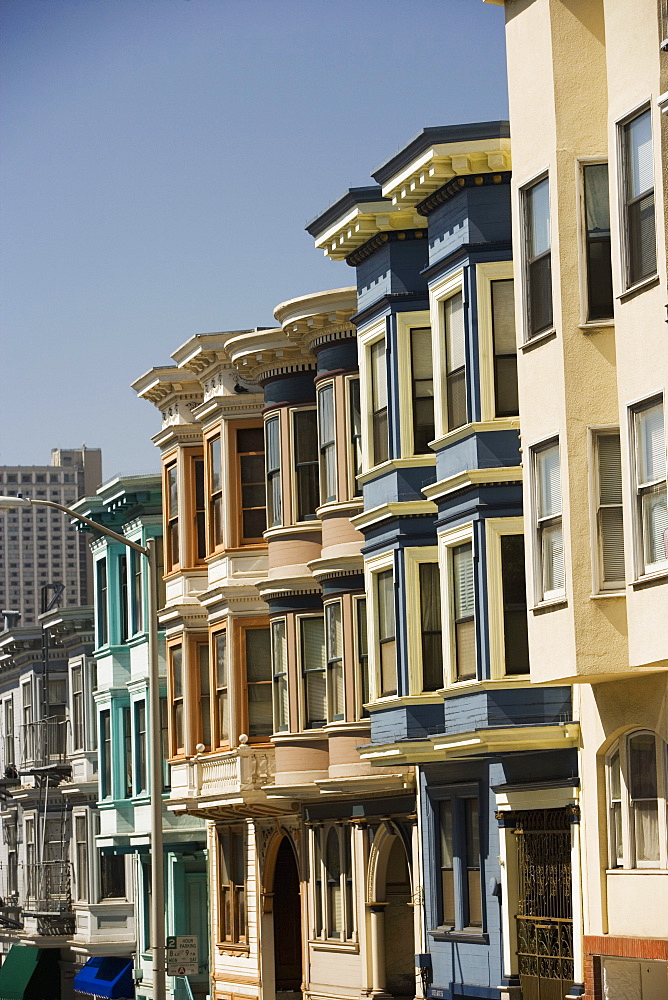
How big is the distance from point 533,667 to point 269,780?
14.9 metres

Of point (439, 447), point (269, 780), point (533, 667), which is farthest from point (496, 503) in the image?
point (269, 780)

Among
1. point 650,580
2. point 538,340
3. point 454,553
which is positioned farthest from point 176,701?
point 650,580

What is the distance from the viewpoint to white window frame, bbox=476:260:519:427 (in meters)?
27.9

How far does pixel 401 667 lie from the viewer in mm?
30641

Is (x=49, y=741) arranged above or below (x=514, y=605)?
below

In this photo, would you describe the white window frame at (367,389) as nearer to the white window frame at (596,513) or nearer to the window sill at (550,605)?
the window sill at (550,605)

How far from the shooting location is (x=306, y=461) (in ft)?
123

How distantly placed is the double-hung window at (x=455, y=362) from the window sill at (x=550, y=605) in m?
4.78

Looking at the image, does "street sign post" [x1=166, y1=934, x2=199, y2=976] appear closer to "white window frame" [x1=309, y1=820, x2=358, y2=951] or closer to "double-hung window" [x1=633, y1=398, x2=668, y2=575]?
"white window frame" [x1=309, y1=820, x2=358, y2=951]

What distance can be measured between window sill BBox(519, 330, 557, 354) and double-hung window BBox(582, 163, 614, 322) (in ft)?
2.14

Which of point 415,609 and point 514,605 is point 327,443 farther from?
point 514,605

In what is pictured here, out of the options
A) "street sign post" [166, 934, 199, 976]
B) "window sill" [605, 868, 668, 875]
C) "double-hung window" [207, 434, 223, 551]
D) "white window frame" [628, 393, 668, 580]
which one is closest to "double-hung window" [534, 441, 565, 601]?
"white window frame" [628, 393, 668, 580]

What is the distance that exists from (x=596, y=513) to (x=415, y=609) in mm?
7682

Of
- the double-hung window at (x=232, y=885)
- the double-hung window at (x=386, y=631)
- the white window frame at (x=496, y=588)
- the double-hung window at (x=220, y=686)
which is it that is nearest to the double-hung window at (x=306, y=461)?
the double-hung window at (x=220, y=686)
